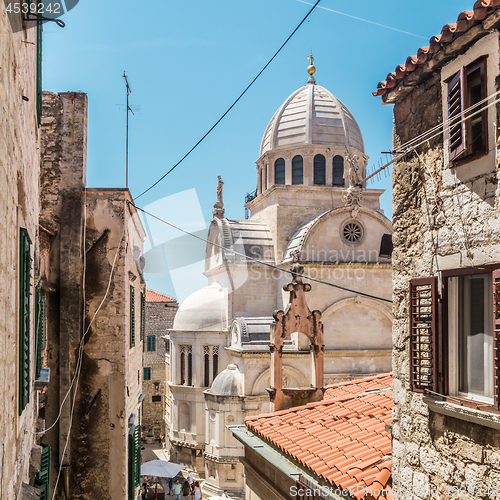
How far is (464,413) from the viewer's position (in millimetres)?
3775

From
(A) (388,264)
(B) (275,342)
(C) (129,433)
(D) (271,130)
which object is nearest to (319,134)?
(D) (271,130)

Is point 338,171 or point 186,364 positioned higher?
point 338,171

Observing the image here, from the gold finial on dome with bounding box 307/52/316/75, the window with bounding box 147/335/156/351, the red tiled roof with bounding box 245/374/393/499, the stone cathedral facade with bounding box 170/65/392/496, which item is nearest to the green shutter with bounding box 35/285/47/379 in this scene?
the red tiled roof with bounding box 245/374/393/499

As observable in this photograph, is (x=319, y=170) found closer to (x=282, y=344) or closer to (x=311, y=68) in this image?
(x=311, y=68)

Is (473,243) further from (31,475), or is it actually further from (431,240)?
(31,475)

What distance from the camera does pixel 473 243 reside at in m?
3.91

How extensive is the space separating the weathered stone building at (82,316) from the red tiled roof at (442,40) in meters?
5.28

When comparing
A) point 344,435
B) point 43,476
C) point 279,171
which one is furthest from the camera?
point 279,171

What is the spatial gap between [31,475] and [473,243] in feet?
14.6

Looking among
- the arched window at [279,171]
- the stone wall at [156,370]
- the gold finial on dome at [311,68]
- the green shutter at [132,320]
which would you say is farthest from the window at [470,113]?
the gold finial on dome at [311,68]

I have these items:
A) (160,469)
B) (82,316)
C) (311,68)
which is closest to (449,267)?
(82,316)

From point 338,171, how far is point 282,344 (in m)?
17.9

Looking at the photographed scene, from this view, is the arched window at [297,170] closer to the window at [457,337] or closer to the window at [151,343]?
the window at [151,343]

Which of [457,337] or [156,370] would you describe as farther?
[156,370]
